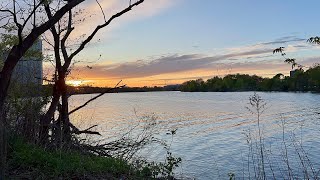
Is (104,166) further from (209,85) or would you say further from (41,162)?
(209,85)

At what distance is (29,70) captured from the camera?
1157cm

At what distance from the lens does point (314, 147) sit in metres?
20.3

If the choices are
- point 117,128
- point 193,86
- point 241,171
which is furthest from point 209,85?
point 241,171

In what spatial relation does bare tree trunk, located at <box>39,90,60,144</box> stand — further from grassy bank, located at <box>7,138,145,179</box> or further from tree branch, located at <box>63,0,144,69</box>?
grassy bank, located at <box>7,138,145,179</box>

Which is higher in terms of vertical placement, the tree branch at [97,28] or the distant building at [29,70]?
the tree branch at [97,28]

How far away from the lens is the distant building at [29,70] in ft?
37.5

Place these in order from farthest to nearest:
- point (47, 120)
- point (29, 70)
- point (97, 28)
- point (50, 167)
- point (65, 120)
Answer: point (65, 120) → point (29, 70) → point (97, 28) → point (47, 120) → point (50, 167)

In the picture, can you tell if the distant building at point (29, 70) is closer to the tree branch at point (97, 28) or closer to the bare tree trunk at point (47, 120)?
the bare tree trunk at point (47, 120)

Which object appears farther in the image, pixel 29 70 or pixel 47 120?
pixel 29 70

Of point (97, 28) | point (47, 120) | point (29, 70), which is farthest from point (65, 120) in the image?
point (97, 28)

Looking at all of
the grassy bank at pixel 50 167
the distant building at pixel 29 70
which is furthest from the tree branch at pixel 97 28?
the grassy bank at pixel 50 167

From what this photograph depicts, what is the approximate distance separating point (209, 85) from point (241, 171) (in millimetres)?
156675

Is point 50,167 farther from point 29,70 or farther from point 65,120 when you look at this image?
point 29,70

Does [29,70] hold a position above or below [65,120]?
above
